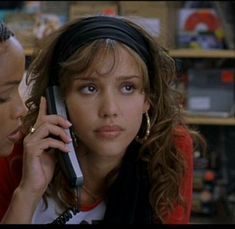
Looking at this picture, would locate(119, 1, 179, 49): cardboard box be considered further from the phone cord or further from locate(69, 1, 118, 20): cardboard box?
the phone cord

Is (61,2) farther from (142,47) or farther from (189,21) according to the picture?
(142,47)

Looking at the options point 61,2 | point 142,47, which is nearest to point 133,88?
point 142,47

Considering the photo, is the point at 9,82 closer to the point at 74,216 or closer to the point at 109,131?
the point at 109,131

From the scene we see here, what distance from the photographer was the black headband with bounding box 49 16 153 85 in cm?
89

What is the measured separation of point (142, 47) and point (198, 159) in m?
1.40

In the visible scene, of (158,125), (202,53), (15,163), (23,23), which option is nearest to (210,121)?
(202,53)

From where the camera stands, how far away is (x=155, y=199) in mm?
1000

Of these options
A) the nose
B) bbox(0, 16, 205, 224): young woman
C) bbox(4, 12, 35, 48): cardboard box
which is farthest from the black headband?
bbox(4, 12, 35, 48): cardboard box

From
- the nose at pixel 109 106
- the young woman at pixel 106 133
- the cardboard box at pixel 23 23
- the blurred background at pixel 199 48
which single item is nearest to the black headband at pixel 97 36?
the young woman at pixel 106 133

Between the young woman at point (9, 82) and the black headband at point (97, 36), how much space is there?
125 millimetres

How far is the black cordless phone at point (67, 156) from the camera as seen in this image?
0.89 meters

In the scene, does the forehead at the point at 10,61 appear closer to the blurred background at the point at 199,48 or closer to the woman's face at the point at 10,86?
the woman's face at the point at 10,86

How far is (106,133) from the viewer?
0.85 metres

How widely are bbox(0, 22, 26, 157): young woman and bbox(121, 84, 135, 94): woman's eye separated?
0.60ft
